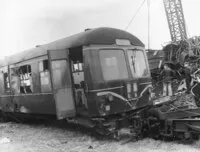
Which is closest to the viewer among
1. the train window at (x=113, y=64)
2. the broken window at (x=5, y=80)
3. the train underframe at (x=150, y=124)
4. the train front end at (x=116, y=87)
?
the train underframe at (x=150, y=124)

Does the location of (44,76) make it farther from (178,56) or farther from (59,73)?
(178,56)

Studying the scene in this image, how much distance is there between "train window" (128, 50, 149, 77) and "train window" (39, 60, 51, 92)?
2557 millimetres

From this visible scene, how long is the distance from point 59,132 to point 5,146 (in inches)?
80.5

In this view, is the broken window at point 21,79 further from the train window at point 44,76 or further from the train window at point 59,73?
the train window at point 59,73

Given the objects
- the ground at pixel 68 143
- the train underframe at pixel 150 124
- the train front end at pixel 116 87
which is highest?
the train front end at pixel 116 87

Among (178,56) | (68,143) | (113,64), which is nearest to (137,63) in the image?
(113,64)

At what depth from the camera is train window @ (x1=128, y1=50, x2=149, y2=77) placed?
862 cm

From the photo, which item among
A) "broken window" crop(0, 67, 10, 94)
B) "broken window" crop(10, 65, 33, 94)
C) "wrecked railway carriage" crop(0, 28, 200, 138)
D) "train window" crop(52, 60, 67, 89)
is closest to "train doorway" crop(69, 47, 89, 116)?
"wrecked railway carriage" crop(0, 28, 200, 138)

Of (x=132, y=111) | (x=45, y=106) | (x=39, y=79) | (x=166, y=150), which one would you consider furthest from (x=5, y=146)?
Result: (x=166, y=150)

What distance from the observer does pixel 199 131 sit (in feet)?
23.5

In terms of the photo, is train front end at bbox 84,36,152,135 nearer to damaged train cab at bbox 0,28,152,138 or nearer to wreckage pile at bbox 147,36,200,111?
damaged train cab at bbox 0,28,152,138

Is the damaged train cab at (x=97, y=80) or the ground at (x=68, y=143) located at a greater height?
the damaged train cab at (x=97, y=80)

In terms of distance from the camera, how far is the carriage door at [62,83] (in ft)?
26.3

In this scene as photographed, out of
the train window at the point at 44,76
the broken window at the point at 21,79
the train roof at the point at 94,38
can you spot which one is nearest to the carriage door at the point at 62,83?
the train roof at the point at 94,38
